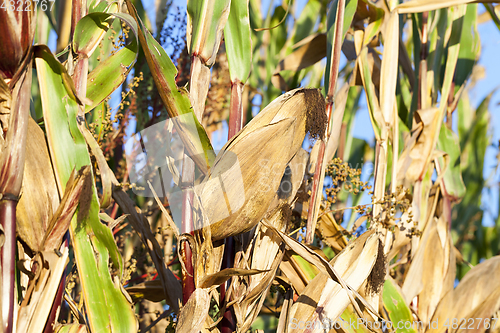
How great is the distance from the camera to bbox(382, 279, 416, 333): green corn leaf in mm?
682

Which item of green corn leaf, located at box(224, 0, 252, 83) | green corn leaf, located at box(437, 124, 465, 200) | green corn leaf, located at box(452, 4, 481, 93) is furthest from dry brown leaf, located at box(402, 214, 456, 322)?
green corn leaf, located at box(224, 0, 252, 83)

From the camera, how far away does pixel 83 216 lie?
47cm

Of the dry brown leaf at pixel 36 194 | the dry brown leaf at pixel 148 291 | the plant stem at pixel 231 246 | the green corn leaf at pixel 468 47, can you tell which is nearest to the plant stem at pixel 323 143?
the plant stem at pixel 231 246

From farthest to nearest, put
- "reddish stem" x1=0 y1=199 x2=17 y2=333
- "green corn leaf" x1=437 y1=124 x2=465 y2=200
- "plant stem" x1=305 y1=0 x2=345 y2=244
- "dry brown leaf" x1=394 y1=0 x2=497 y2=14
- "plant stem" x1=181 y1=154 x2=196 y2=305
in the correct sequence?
"green corn leaf" x1=437 y1=124 x2=465 y2=200, "dry brown leaf" x1=394 y1=0 x2=497 y2=14, "plant stem" x1=305 y1=0 x2=345 y2=244, "plant stem" x1=181 y1=154 x2=196 y2=305, "reddish stem" x1=0 y1=199 x2=17 y2=333

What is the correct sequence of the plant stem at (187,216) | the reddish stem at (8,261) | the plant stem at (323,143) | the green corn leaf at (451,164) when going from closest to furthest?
the reddish stem at (8,261)
the plant stem at (187,216)
the plant stem at (323,143)
the green corn leaf at (451,164)

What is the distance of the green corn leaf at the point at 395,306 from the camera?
682 millimetres

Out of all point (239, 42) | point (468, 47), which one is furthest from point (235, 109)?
point (468, 47)

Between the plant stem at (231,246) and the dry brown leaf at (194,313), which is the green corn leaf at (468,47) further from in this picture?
the dry brown leaf at (194,313)

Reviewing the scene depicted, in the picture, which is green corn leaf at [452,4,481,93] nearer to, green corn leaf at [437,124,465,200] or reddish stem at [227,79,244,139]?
green corn leaf at [437,124,465,200]

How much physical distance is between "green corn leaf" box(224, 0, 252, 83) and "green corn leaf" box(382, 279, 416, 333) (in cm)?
42

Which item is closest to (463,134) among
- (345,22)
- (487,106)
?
(487,106)

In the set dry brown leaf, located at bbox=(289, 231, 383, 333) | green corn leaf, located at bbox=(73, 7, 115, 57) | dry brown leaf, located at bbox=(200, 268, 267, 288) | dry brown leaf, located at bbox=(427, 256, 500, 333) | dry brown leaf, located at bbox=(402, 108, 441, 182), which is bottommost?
dry brown leaf, located at bbox=(427, 256, 500, 333)

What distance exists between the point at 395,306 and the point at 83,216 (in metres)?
0.52

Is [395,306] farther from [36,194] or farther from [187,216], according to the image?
[36,194]
